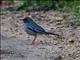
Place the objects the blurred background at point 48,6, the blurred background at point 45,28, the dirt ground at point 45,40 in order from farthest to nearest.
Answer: the blurred background at point 48,6 < the blurred background at point 45,28 < the dirt ground at point 45,40

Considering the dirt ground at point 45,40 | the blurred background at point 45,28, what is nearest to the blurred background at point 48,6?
the blurred background at point 45,28

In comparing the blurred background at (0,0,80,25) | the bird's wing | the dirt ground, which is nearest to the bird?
the bird's wing

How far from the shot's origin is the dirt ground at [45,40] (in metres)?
8.37

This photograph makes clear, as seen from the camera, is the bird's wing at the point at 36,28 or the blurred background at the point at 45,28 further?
the bird's wing at the point at 36,28

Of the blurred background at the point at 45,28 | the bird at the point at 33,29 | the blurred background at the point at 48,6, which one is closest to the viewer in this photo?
the blurred background at the point at 45,28

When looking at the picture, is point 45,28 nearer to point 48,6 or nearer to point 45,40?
point 45,40

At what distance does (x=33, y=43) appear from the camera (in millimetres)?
9539

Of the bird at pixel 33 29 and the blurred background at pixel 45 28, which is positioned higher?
the bird at pixel 33 29

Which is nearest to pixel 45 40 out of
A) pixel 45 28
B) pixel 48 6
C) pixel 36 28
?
pixel 36 28

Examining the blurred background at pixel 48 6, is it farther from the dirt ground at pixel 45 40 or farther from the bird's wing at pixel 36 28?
the bird's wing at pixel 36 28

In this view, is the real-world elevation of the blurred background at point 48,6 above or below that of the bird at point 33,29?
below

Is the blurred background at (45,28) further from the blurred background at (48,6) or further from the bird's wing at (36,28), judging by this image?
the bird's wing at (36,28)

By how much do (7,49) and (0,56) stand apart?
72cm

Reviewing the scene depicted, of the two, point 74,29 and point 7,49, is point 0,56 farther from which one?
point 74,29
